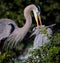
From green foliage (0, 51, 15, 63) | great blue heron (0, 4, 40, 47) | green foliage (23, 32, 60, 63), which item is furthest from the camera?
great blue heron (0, 4, 40, 47)

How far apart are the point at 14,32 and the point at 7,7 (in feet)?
7.87

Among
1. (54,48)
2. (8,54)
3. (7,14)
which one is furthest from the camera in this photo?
(7,14)

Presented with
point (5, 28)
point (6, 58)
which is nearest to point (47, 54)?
point (6, 58)

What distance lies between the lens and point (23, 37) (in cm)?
829

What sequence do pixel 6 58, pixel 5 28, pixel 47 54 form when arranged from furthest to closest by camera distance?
pixel 5 28 < pixel 6 58 < pixel 47 54

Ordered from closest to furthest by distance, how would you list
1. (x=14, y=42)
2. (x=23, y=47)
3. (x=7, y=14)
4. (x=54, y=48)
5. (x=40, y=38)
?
1. (x=54, y=48)
2. (x=40, y=38)
3. (x=14, y=42)
4. (x=7, y=14)
5. (x=23, y=47)

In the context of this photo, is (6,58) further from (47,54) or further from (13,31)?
(13,31)

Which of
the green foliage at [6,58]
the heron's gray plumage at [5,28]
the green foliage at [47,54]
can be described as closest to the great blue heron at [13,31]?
the heron's gray plumage at [5,28]

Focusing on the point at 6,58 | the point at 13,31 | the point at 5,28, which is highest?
the point at 6,58

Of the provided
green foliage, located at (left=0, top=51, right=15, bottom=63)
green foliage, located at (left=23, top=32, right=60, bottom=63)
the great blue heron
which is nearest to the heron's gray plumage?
the great blue heron

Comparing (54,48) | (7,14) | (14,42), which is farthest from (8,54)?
(7,14)

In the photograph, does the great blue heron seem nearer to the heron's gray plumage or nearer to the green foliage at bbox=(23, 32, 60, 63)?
the heron's gray plumage

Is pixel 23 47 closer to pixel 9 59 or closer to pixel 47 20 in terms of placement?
pixel 47 20

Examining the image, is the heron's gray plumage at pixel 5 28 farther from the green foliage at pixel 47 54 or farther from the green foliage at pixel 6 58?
the green foliage at pixel 47 54
